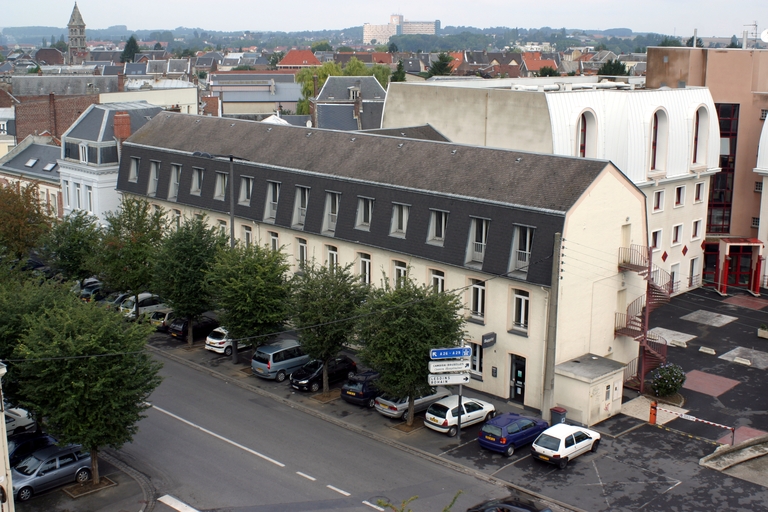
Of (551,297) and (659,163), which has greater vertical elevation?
(659,163)

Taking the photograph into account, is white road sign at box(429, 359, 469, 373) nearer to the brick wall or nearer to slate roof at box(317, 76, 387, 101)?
the brick wall

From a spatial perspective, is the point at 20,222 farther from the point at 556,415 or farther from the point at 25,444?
the point at 556,415

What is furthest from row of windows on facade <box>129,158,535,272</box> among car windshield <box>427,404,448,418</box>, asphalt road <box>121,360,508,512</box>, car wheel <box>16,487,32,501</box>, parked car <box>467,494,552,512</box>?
car wheel <box>16,487,32,501</box>

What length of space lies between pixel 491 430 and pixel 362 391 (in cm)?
642

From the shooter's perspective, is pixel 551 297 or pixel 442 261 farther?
pixel 442 261

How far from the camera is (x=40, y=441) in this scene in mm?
30328

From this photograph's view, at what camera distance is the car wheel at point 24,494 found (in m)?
27.7

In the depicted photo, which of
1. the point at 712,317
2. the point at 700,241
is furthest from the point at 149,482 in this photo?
the point at 700,241

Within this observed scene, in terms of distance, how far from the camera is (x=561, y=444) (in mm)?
30141

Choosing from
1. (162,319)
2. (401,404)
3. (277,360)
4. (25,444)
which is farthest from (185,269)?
(401,404)

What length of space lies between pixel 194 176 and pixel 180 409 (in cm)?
1795

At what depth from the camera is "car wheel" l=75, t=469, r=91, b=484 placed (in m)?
29.2

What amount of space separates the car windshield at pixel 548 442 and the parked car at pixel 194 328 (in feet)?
67.2

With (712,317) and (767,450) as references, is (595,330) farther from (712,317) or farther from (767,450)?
(712,317)
